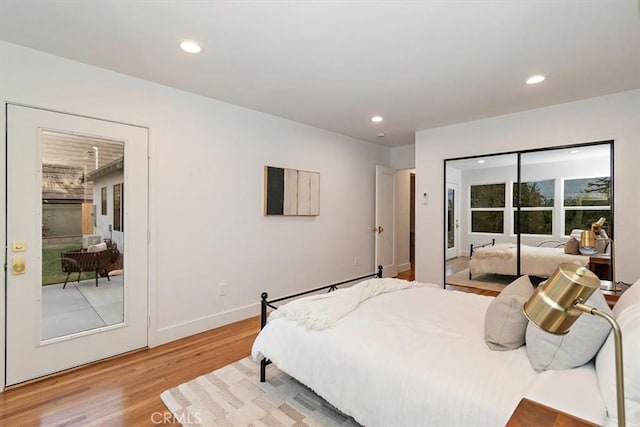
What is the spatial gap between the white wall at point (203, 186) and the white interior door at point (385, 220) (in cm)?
113

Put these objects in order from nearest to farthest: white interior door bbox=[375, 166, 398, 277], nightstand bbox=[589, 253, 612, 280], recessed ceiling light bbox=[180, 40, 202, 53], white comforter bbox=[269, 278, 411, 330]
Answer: white comforter bbox=[269, 278, 411, 330], recessed ceiling light bbox=[180, 40, 202, 53], nightstand bbox=[589, 253, 612, 280], white interior door bbox=[375, 166, 398, 277]

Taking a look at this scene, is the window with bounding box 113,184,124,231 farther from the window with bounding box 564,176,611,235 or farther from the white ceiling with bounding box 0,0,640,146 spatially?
the window with bounding box 564,176,611,235

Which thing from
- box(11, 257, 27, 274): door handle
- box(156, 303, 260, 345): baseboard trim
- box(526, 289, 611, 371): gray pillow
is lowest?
box(156, 303, 260, 345): baseboard trim

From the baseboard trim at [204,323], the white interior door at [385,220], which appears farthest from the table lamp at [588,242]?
the baseboard trim at [204,323]

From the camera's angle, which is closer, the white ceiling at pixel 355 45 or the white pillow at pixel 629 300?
the white pillow at pixel 629 300

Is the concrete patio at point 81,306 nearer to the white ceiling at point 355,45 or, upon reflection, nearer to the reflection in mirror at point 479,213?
the white ceiling at point 355,45

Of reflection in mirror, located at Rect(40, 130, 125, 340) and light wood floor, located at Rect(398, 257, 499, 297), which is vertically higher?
reflection in mirror, located at Rect(40, 130, 125, 340)

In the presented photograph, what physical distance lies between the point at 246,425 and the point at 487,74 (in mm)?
3314

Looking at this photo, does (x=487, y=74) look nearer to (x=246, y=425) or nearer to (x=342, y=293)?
(x=342, y=293)

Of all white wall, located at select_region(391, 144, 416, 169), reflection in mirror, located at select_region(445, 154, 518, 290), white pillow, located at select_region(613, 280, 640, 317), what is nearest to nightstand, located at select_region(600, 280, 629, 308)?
white pillow, located at select_region(613, 280, 640, 317)

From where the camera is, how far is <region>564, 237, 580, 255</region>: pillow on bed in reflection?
3.50 m

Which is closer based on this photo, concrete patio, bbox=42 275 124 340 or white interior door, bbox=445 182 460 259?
concrete patio, bbox=42 275 124 340

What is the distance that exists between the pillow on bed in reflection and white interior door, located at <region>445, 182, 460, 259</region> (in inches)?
47.6

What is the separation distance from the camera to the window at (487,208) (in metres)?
4.05
